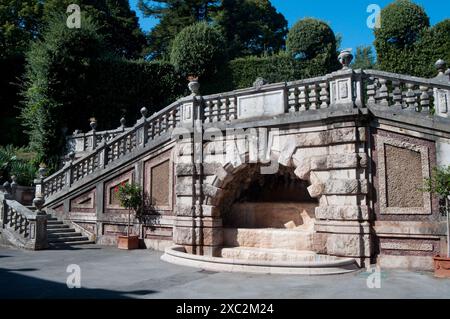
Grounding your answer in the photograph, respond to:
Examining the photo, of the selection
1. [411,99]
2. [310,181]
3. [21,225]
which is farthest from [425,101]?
[21,225]

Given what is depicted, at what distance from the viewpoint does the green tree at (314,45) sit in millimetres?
24297

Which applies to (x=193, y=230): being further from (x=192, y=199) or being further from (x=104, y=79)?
(x=104, y=79)

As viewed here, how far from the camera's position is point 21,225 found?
13.0 metres

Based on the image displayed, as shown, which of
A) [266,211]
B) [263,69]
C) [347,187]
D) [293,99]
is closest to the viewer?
[347,187]

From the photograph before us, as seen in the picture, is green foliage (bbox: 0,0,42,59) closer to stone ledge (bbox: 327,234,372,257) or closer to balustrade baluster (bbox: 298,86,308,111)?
balustrade baluster (bbox: 298,86,308,111)

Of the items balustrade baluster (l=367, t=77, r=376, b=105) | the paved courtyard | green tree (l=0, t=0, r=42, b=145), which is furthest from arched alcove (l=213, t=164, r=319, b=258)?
green tree (l=0, t=0, r=42, b=145)

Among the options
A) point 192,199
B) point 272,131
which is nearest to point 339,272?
point 272,131

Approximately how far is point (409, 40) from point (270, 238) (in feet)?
53.9

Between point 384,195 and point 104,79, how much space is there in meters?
17.9

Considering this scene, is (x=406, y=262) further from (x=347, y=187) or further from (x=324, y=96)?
(x=324, y=96)

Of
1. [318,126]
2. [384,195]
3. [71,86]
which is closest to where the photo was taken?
[384,195]

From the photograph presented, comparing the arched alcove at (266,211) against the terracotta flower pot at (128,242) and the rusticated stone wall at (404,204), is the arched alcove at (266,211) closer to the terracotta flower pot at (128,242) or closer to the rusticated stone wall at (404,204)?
the rusticated stone wall at (404,204)

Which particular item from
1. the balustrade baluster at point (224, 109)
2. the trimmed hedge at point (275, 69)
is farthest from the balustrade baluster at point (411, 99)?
the trimmed hedge at point (275, 69)
